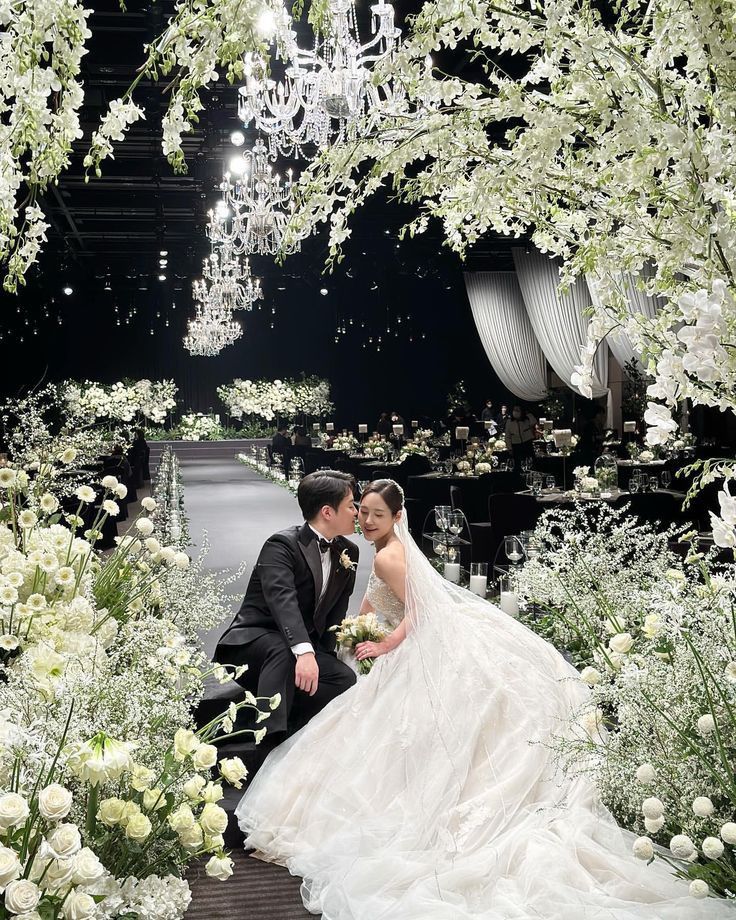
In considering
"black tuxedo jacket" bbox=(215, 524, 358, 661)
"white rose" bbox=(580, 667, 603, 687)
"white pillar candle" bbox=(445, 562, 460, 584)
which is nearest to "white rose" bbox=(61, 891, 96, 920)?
"white rose" bbox=(580, 667, 603, 687)

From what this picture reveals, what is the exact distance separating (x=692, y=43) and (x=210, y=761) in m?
1.32

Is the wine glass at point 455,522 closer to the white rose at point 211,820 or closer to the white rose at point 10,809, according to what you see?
the white rose at point 211,820

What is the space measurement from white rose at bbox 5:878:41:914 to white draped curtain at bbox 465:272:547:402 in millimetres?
18238

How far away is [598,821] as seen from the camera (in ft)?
9.16

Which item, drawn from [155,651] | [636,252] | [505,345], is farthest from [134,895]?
[505,345]

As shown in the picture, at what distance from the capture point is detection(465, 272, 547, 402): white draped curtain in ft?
62.6

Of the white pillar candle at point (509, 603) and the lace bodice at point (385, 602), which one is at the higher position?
the lace bodice at point (385, 602)

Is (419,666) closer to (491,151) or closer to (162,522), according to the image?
(491,151)

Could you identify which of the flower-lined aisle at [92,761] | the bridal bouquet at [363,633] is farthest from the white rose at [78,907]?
the bridal bouquet at [363,633]

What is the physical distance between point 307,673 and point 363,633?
1.03ft

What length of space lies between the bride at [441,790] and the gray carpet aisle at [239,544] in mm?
90

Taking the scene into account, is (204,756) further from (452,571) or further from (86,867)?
(452,571)

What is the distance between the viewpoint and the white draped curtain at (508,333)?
1908 centimetres

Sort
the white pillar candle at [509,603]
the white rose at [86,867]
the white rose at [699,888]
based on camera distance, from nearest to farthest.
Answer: the white rose at [86,867] → the white rose at [699,888] → the white pillar candle at [509,603]
